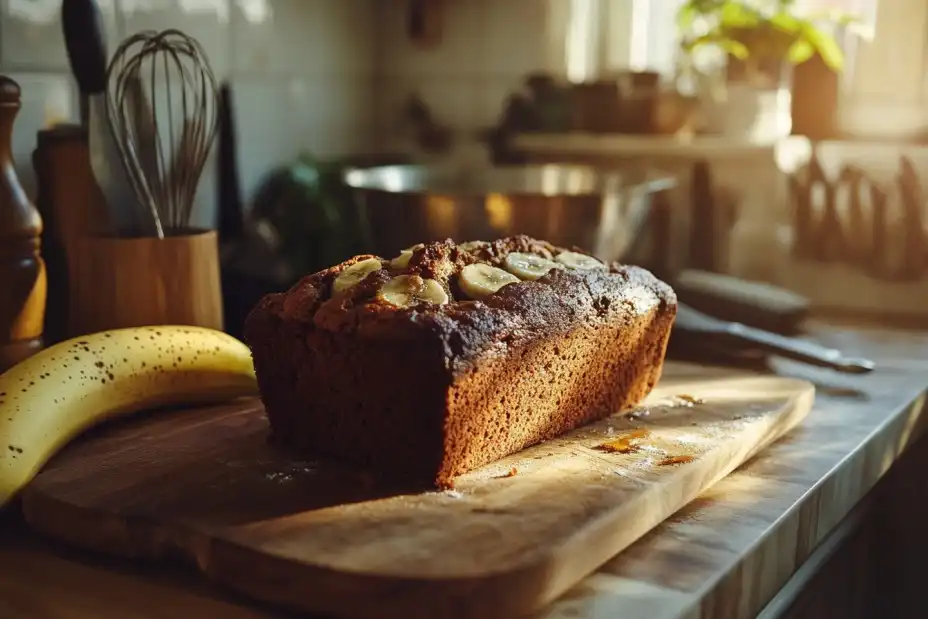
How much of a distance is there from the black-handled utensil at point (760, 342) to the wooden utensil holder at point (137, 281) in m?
0.54

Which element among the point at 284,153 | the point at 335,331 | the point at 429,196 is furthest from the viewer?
the point at 284,153

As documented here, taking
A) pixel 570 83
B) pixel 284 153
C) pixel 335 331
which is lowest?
pixel 335 331

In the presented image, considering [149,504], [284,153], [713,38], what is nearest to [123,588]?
[149,504]

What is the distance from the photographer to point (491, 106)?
191 centimetres

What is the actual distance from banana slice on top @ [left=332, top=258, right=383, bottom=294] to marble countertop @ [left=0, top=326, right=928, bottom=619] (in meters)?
0.26

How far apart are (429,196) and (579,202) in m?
0.17

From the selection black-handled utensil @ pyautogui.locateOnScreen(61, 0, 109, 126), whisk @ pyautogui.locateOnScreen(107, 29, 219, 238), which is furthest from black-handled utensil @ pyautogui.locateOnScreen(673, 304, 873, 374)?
black-handled utensil @ pyautogui.locateOnScreen(61, 0, 109, 126)

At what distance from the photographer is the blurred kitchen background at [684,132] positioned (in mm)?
1516

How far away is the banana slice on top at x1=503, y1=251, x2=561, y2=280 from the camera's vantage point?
0.87m

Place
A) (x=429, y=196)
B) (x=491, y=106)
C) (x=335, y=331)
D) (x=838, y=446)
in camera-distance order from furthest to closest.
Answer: (x=491, y=106) → (x=429, y=196) → (x=838, y=446) → (x=335, y=331)

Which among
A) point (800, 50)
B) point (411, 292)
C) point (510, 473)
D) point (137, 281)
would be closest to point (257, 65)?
point (137, 281)

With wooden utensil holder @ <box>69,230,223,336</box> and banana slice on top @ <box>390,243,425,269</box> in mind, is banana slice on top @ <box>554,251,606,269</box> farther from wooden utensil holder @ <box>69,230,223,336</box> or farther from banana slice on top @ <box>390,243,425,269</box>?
wooden utensil holder @ <box>69,230,223,336</box>

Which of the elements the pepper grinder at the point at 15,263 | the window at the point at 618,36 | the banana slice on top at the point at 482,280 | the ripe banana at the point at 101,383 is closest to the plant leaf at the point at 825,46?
the window at the point at 618,36

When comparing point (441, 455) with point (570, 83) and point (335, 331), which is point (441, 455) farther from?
point (570, 83)
